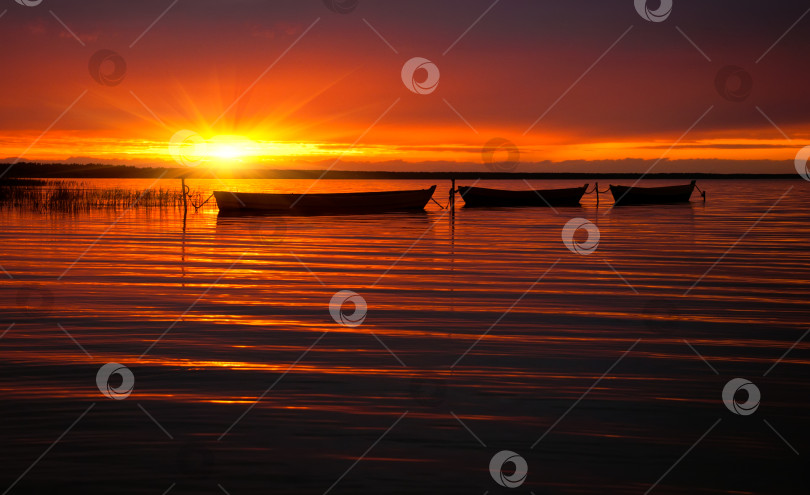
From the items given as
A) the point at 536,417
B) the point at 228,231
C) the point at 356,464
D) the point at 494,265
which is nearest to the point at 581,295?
the point at 494,265

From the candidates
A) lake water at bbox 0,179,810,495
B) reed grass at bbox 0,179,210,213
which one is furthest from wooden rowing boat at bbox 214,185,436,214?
lake water at bbox 0,179,810,495

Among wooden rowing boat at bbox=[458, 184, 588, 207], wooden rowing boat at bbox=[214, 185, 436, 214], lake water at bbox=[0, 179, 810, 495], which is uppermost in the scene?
wooden rowing boat at bbox=[458, 184, 588, 207]

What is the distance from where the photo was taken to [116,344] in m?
9.55

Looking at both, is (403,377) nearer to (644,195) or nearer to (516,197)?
(516,197)

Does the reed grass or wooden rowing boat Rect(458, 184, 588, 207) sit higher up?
wooden rowing boat Rect(458, 184, 588, 207)

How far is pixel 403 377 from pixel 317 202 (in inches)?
1425

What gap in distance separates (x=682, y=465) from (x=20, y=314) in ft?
31.8

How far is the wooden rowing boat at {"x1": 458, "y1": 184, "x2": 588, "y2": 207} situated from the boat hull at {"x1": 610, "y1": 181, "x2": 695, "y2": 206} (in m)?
4.11

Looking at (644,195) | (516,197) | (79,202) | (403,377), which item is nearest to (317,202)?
(79,202)

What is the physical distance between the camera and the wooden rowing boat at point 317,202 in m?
41.8

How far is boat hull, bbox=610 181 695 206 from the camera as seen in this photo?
60.2m

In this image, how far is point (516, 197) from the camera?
5450 cm

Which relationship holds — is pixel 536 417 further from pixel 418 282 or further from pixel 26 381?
pixel 418 282

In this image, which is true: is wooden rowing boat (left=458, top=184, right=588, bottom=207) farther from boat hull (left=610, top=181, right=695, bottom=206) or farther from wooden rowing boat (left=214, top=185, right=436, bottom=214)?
wooden rowing boat (left=214, top=185, right=436, bottom=214)
